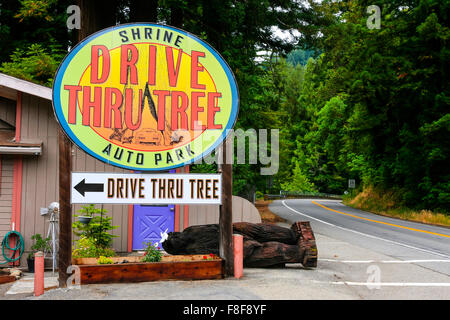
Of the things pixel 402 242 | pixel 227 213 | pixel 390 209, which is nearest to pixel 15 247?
pixel 227 213

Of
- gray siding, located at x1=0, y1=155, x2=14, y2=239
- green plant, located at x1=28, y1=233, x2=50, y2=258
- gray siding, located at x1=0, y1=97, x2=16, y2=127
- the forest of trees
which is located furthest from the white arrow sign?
the forest of trees

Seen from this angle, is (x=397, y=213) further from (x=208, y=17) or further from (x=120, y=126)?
(x=120, y=126)

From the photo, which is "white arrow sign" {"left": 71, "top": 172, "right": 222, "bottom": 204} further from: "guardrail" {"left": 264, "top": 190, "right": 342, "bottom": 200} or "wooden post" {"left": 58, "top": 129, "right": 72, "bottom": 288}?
Answer: "guardrail" {"left": 264, "top": 190, "right": 342, "bottom": 200}

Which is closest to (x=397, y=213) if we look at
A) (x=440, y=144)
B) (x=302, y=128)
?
(x=440, y=144)

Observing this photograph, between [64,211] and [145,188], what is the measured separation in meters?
1.33

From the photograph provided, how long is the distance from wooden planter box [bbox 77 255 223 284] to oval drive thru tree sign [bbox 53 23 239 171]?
1.64 meters

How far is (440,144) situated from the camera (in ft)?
81.4

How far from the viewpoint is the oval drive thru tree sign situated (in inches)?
279

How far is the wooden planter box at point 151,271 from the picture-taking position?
704cm

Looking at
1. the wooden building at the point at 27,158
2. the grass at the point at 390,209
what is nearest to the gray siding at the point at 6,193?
the wooden building at the point at 27,158

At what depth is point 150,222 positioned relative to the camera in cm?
1148

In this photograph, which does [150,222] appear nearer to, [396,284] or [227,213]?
[227,213]

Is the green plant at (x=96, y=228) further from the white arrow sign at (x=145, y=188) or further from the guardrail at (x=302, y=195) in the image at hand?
the guardrail at (x=302, y=195)

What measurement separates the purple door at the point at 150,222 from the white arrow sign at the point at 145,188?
4.13 meters
